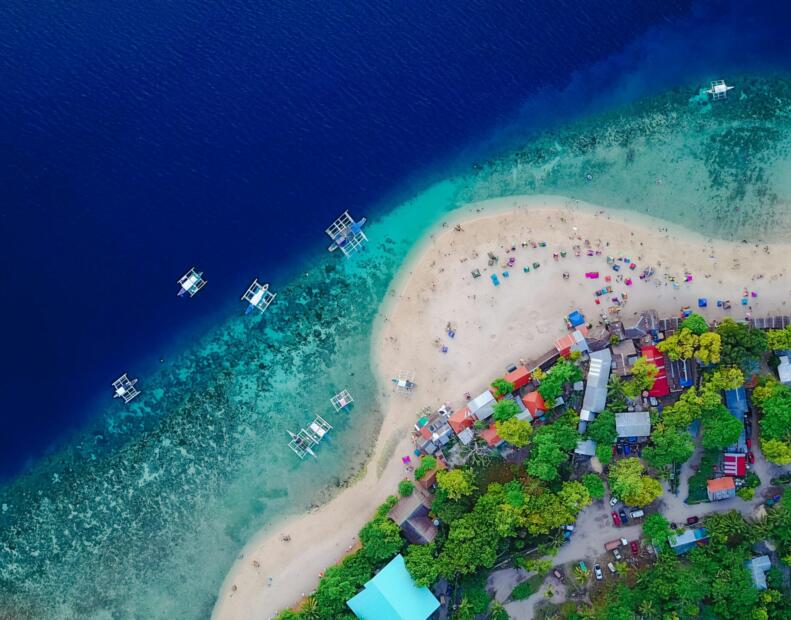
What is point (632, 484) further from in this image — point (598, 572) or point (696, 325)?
point (696, 325)

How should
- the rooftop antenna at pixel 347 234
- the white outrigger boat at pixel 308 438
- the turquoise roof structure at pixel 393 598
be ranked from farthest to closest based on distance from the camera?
the rooftop antenna at pixel 347 234 → the white outrigger boat at pixel 308 438 → the turquoise roof structure at pixel 393 598

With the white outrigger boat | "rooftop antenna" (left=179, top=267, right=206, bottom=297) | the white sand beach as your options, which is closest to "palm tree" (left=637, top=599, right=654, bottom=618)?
the white sand beach

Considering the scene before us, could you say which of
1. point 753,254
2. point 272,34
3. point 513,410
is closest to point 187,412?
point 513,410

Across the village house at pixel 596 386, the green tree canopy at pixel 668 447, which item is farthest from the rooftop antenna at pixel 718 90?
the green tree canopy at pixel 668 447

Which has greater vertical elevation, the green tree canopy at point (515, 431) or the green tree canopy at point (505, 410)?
the green tree canopy at point (505, 410)

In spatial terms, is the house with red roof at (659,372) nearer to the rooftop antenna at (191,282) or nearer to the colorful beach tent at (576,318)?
the colorful beach tent at (576,318)

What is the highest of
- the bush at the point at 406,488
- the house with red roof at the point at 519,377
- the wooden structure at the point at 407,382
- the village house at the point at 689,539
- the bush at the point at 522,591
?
the wooden structure at the point at 407,382

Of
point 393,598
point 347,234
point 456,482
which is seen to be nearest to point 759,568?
point 456,482

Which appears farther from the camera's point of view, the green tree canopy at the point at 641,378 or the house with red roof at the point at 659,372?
the house with red roof at the point at 659,372
